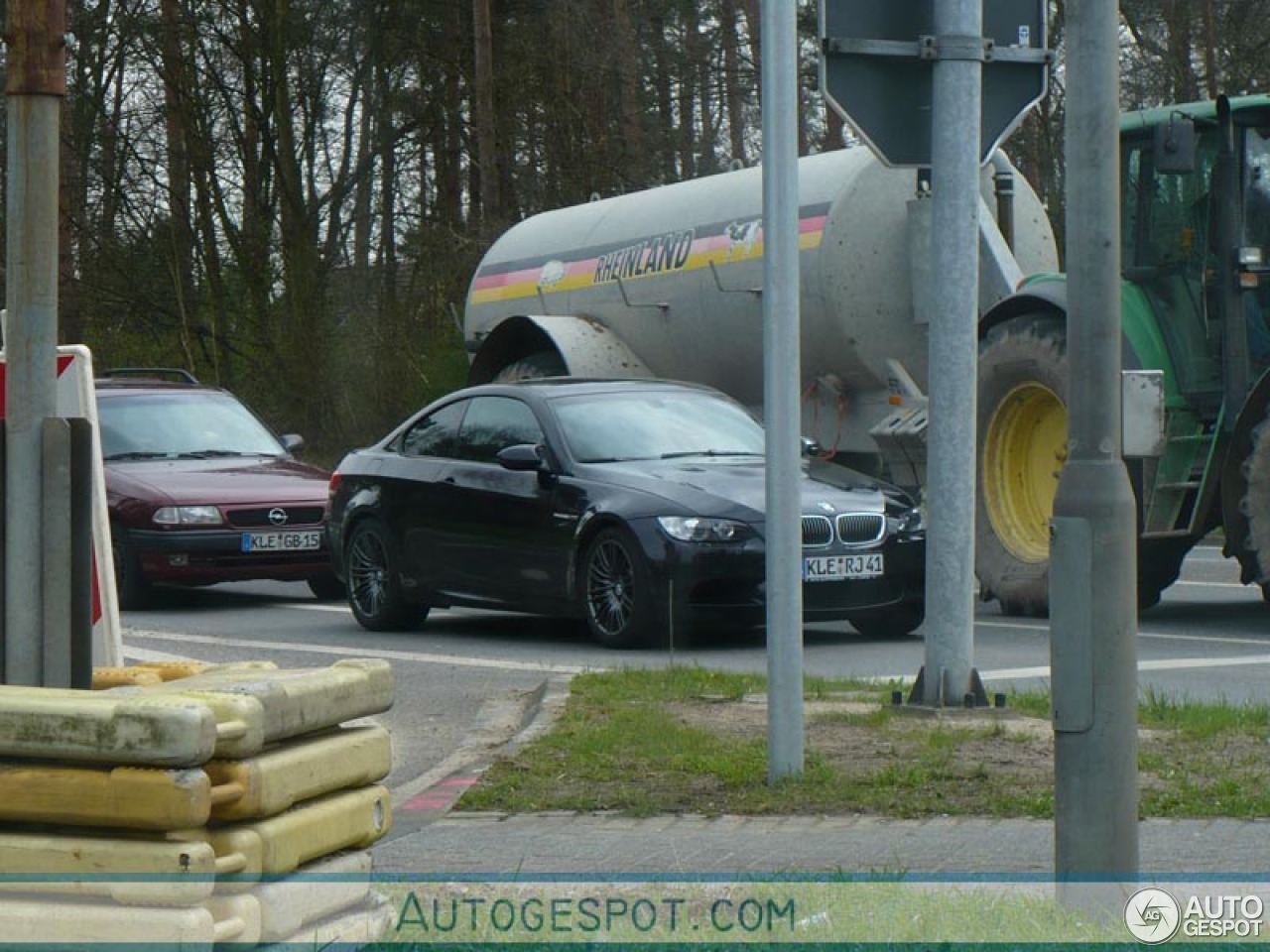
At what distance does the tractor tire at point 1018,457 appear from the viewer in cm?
1373

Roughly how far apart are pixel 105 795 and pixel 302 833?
0.49 m

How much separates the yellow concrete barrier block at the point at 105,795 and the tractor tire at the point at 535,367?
51.6ft

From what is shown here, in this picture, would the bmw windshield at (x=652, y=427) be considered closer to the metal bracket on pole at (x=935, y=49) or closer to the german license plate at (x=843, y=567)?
the german license plate at (x=843, y=567)

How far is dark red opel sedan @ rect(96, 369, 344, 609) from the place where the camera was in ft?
52.0

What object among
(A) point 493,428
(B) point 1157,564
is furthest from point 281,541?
(B) point 1157,564

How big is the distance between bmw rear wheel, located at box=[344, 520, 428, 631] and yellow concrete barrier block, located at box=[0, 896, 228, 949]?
9.61 metres

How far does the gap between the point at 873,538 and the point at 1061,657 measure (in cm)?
764

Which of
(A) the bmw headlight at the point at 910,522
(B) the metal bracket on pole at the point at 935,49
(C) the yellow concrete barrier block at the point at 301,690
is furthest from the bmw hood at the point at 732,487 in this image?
(C) the yellow concrete barrier block at the point at 301,690

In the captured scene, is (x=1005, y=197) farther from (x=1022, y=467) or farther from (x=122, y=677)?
(x=122, y=677)

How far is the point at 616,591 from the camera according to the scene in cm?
1252

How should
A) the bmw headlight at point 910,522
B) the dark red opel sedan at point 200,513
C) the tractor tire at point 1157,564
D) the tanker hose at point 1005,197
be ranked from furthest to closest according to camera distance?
the tanker hose at point 1005,197 < the dark red opel sedan at point 200,513 < the tractor tire at point 1157,564 < the bmw headlight at point 910,522

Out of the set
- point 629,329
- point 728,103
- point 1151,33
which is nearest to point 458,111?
point 728,103

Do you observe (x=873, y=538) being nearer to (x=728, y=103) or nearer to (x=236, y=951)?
(x=236, y=951)

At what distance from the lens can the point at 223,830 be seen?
14.9 feet
